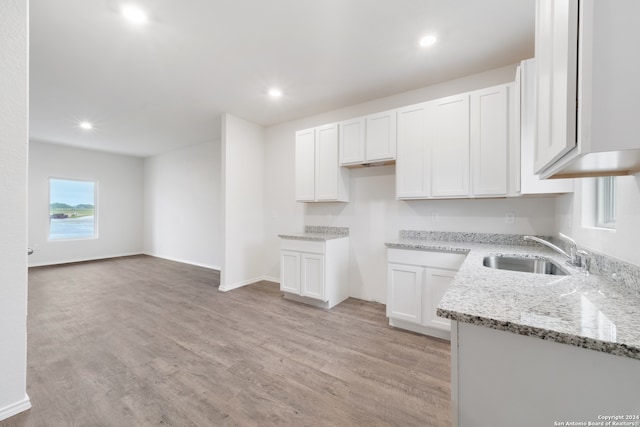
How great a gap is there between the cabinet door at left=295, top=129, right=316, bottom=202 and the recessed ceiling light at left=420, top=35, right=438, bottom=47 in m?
1.70

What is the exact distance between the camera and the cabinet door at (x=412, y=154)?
9.16ft

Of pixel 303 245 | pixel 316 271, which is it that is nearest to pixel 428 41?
pixel 303 245

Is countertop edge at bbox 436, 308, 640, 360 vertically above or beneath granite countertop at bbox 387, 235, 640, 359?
beneath

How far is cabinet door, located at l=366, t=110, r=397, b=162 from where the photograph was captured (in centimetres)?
299

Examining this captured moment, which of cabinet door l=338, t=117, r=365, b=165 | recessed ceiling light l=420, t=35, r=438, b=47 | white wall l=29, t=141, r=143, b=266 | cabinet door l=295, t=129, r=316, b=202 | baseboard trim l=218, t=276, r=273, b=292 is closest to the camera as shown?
recessed ceiling light l=420, t=35, r=438, b=47

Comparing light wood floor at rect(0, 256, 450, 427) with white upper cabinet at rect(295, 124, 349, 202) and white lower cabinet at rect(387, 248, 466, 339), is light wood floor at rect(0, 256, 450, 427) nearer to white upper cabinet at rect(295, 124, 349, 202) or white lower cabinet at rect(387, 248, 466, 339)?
white lower cabinet at rect(387, 248, 466, 339)

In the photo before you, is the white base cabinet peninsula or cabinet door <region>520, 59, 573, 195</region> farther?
cabinet door <region>520, 59, 573, 195</region>

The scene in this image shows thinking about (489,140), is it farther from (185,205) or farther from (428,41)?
(185,205)

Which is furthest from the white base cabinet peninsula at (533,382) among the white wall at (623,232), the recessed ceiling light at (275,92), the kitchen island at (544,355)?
the recessed ceiling light at (275,92)

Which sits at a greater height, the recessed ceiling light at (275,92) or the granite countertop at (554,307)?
the recessed ceiling light at (275,92)

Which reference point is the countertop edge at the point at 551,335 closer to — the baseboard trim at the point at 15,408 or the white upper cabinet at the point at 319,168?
the baseboard trim at the point at 15,408

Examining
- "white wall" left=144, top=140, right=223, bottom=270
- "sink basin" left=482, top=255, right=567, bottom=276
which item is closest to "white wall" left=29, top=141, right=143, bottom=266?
"white wall" left=144, top=140, right=223, bottom=270

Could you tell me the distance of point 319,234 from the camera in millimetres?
3861

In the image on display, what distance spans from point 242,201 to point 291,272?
61.4 inches
